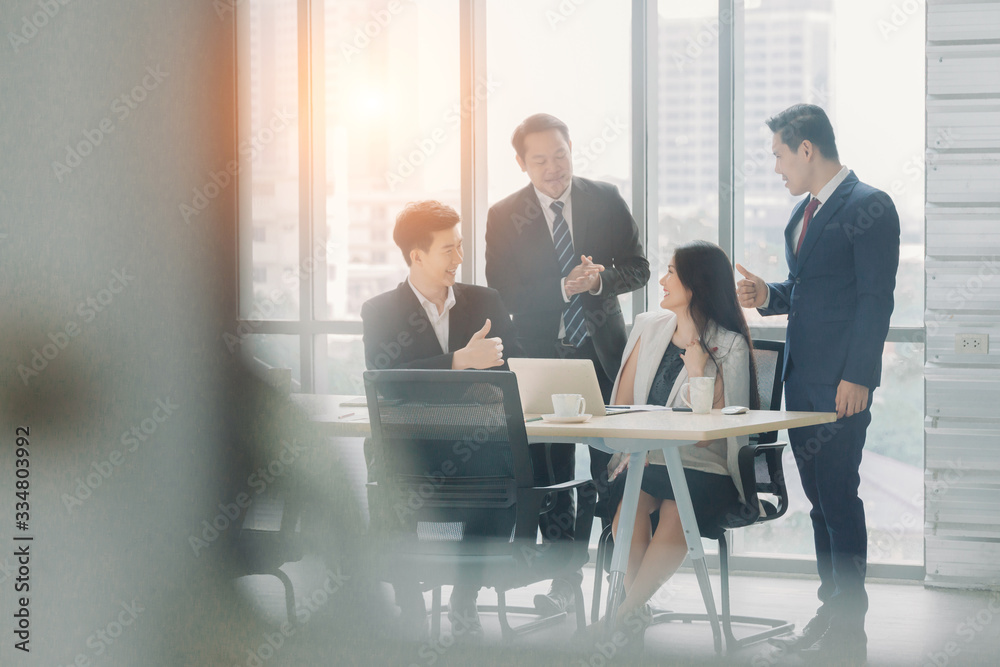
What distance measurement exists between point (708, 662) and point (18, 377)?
2.26m

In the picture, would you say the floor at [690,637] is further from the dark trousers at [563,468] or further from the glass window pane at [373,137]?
the glass window pane at [373,137]

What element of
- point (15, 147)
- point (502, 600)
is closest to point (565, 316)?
point (502, 600)

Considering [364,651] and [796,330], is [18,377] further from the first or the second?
[796,330]

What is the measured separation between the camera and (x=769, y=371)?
2807 mm

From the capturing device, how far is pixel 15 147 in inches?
28.8

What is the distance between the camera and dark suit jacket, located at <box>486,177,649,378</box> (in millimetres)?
3121

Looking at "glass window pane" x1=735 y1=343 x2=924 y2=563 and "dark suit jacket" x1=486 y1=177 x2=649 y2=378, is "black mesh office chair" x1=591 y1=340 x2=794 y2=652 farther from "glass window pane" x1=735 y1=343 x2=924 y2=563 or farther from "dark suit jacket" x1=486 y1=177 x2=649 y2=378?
"glass window pane" x1=735 y1=343 x2=924 y2=563

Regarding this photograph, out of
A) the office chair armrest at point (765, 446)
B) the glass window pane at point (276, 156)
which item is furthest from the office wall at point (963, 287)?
the glass window pane at point (276, 156)

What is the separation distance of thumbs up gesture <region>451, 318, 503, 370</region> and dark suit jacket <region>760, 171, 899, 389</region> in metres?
0.95

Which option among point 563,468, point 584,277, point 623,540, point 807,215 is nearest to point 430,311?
point 584,277

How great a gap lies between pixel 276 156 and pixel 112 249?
148 inches

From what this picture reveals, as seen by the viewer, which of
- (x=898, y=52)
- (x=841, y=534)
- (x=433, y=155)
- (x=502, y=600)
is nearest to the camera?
(x=502, y=600)

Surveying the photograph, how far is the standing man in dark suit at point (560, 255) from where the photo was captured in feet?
10.2

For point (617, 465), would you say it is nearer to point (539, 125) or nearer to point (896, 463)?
point (539, 125)
